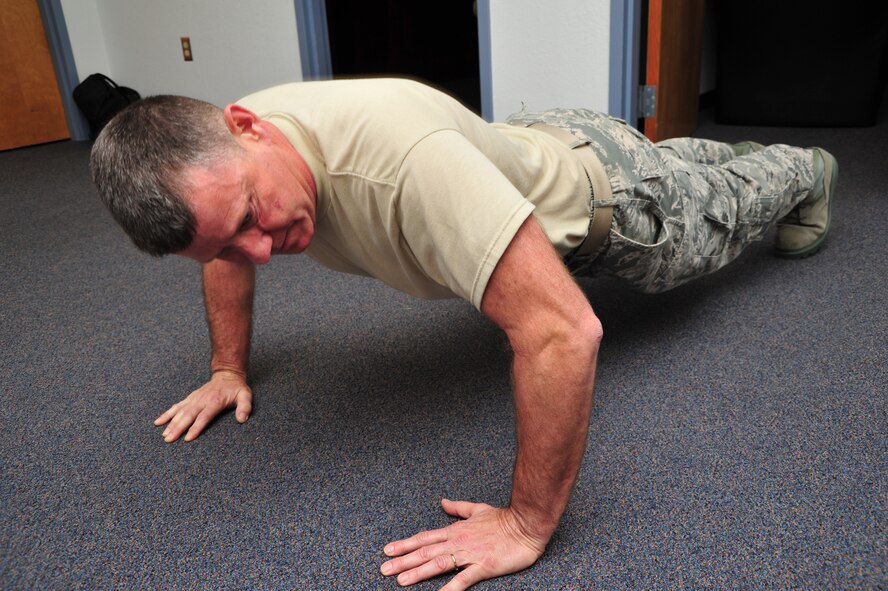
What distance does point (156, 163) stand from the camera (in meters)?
0.73

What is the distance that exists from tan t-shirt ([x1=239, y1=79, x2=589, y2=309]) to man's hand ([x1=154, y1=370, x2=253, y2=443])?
0.32 meters

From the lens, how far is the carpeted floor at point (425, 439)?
2.68ft

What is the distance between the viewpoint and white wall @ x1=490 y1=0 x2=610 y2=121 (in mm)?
2109

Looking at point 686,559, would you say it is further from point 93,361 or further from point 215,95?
point 215,95

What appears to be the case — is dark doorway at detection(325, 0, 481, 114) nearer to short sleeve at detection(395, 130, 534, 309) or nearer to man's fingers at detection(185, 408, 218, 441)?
man's fingers at detection(185, 408, 218, 441)

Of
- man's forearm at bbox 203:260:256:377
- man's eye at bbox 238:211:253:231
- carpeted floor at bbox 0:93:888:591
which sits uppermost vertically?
man's eye at bbox 238:211:253:231

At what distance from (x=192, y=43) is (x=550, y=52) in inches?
80.3

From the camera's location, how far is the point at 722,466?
942mm


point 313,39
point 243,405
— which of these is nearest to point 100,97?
point 313,39

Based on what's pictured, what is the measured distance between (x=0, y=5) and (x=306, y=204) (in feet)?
12.1

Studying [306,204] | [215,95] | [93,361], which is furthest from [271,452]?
[215,95]

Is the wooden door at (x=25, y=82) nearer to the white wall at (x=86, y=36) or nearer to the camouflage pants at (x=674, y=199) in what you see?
the white wall at (x=86, y=36)

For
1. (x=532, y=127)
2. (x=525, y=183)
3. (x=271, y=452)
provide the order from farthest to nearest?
(x=532, y=127), (x=271, y=452), (x=525, y=183)

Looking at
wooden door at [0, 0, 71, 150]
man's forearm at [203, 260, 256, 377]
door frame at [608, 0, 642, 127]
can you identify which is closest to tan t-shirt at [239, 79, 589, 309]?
man's forearm at [203, 260, 256, 377]
